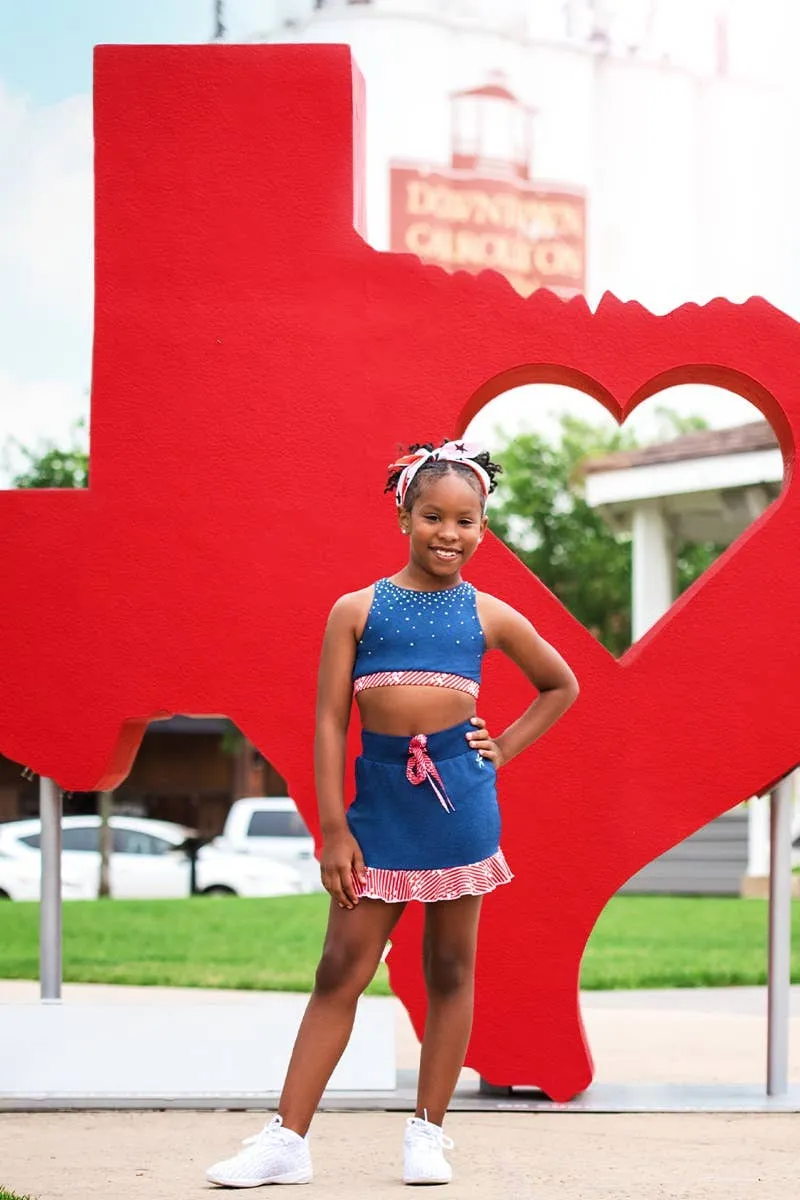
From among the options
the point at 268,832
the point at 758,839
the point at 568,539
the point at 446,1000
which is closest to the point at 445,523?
the point at 446,1000

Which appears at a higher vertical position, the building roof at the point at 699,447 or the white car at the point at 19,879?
the building roof at the point at 699,447

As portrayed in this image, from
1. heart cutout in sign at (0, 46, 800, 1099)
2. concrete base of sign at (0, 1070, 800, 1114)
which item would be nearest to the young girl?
concrete base of sign at (0, 1070, 800, 1114)

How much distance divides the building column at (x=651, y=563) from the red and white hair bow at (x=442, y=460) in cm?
1471

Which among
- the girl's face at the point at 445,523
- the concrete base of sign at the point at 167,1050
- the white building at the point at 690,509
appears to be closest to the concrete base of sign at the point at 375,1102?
the concrete base of sign at the point at 167,1050

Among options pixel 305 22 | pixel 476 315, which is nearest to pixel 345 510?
pixel 476 315

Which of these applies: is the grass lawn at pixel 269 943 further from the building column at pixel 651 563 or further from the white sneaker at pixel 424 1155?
the white sneaker at pixel 424 1155

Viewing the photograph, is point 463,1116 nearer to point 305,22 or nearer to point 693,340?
point 693,340

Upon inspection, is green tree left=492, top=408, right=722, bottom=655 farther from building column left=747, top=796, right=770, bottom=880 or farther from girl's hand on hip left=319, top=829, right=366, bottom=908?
girl's hand on hip left=319, top=829, right=366, bottom=908

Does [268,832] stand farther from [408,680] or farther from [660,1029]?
[408,680]

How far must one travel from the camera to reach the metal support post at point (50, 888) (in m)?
5.98

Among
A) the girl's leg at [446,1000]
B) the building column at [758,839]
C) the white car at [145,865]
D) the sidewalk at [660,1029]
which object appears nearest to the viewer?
the girl's leg at [446,1000]

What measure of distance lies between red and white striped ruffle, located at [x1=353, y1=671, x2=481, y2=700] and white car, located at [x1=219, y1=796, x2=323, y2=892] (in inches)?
712

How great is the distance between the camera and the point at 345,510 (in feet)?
19.5

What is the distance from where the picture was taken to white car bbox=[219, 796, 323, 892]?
74.5 feet
